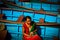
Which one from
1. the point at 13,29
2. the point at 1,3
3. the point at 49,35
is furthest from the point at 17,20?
the point at 49,35

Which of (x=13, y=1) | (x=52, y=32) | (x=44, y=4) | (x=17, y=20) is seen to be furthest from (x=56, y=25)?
(x=13, y=1)

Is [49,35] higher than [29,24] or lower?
lower

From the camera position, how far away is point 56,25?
10.5 feet

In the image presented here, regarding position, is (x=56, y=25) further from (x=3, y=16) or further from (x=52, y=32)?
(x=3, y=16)

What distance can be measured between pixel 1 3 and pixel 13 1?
24 centimetres

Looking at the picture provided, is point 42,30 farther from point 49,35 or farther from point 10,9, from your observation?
point 10,9

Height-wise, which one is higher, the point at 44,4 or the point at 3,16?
the point at 44,4

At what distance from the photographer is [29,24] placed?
314cm

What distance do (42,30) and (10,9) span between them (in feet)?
2.46

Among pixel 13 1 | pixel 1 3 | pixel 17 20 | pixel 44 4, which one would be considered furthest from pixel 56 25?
pixel 1 3

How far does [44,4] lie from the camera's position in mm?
3221

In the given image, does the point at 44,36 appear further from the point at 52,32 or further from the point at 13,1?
the point at 13,1

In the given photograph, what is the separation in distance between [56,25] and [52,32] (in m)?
0.16

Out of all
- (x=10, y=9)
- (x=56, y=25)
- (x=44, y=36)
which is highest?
(x=10, y=9)
